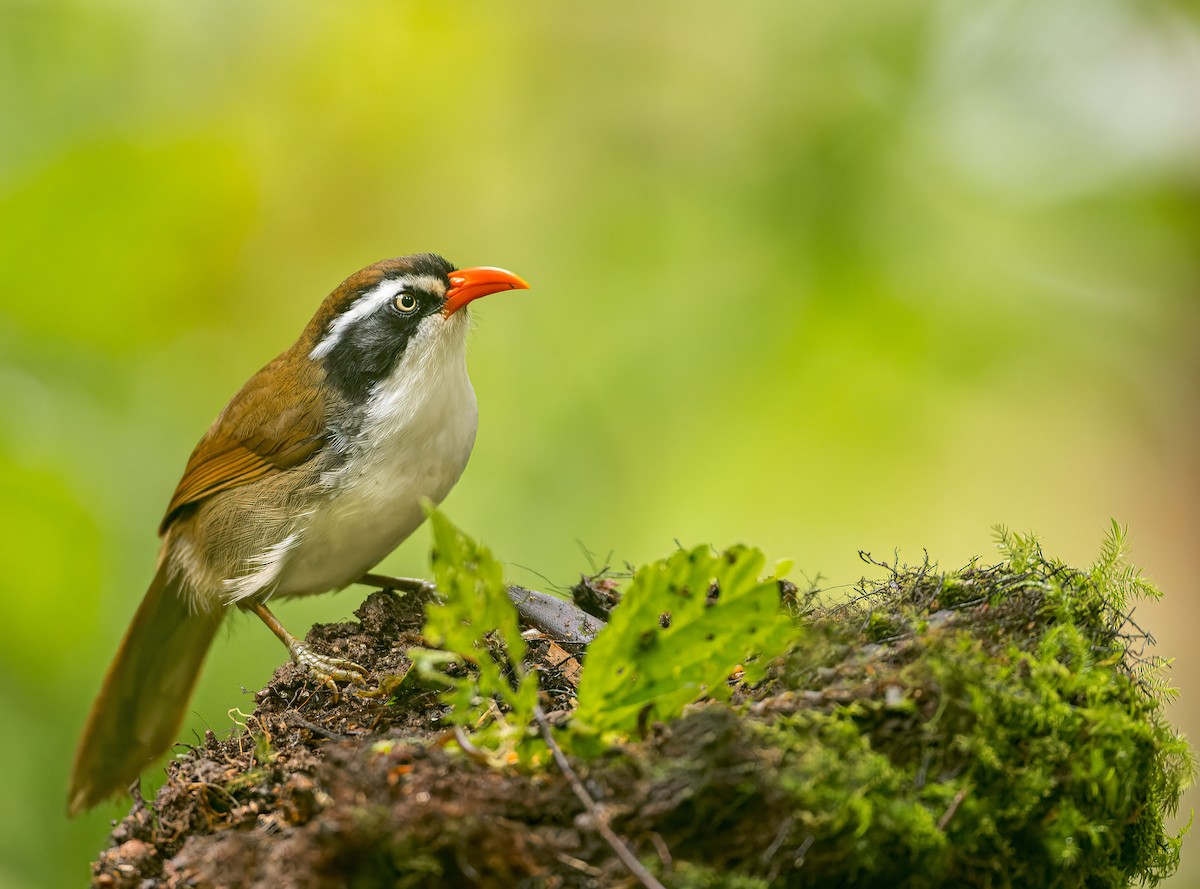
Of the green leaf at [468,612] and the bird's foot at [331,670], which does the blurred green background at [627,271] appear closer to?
the bird's foot at [331,670]

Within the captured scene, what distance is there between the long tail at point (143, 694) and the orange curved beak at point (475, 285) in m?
1.76

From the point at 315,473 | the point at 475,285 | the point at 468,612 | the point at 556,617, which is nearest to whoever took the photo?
the point at 468,612

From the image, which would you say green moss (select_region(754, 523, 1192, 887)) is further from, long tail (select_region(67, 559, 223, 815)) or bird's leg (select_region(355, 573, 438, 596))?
long tail (select_region(67, 559, 223, 815))

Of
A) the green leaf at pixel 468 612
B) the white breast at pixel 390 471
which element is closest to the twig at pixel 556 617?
the white breast at pixel 390 471

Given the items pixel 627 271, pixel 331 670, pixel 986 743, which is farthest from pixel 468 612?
pixel 627 271

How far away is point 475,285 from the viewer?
444 centimetres

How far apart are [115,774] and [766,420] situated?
4143 mm

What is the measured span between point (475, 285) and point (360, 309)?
493mm

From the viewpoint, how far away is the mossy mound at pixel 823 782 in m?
1.92

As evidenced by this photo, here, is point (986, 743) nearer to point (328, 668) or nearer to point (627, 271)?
point (328, 668)

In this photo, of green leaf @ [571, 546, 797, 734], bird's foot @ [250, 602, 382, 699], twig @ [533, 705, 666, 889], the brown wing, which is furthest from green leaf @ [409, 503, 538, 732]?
the brown wing

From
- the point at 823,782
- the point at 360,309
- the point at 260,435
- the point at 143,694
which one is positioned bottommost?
the point at 823,782

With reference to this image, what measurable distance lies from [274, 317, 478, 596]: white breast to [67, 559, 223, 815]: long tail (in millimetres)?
751

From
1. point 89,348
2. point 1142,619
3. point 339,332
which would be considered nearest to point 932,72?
point 1142,619
